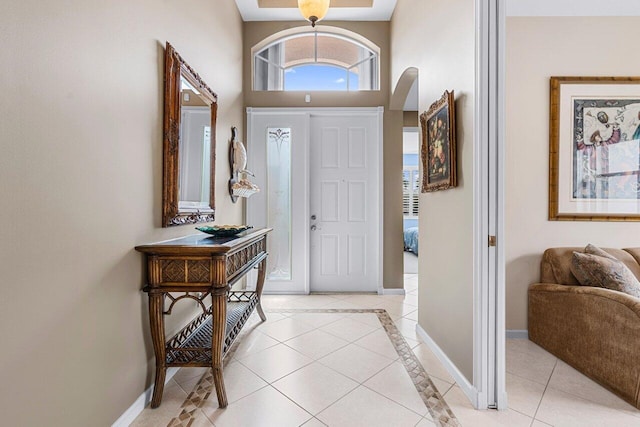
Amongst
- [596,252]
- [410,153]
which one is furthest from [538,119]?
[410,153]

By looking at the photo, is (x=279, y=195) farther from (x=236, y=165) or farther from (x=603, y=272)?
(x=603, y=272)

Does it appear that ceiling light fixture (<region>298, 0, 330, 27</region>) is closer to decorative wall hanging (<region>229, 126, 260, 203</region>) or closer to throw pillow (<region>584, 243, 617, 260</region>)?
decorative wall hanging (<region>229, 126, 260, 203</region>)

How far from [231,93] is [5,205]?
2926 mm

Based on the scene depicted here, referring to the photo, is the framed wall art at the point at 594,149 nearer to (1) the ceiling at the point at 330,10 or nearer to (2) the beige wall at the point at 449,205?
(2) the beige wall at the point at 449,205

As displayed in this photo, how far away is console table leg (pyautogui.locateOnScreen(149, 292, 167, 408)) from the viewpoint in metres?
1.74

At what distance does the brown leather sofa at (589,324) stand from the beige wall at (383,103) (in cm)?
171

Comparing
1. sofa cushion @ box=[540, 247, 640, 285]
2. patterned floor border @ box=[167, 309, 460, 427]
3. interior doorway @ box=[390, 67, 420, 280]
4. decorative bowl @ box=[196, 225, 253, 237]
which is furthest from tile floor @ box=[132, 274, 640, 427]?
interior doorway @ box=[390, 67, 420, 280]

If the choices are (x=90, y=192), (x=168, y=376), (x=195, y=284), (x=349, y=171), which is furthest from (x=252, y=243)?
(x=349, y=171)

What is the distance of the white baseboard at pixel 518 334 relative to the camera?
8.96ft

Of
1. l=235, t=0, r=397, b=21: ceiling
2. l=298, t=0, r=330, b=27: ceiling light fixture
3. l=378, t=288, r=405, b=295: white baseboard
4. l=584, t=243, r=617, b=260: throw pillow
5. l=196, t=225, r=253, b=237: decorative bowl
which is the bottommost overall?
l=378, t=288, r=405, b=295: white baseboard

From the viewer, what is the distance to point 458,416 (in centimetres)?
167

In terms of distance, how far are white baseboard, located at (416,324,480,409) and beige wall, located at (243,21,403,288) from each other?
1.48 meters

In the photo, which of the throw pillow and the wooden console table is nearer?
the wooden console table

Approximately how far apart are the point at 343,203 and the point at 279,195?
2.97ft
